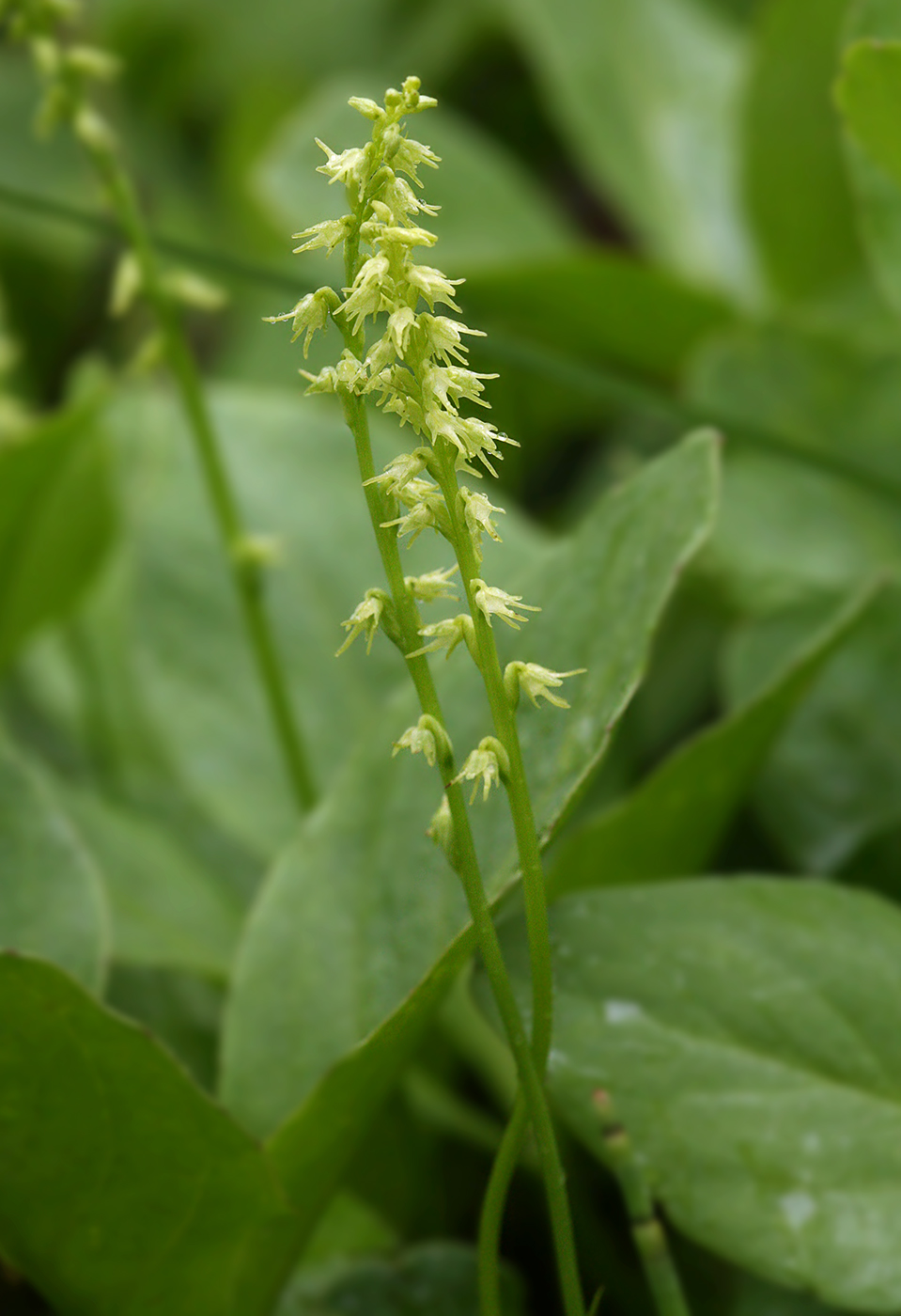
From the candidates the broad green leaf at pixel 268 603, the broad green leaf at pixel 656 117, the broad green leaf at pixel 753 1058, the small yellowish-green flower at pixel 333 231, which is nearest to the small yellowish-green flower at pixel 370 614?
the small yellowish-green flower at pixel 333 231

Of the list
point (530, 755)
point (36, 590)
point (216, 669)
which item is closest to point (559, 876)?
point (530, 755)

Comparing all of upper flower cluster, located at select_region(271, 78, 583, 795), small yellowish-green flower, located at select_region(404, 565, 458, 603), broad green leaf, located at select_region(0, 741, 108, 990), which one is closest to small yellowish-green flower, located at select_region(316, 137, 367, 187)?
upper flower cluster, located at select_region(271, 78, 583, 795)

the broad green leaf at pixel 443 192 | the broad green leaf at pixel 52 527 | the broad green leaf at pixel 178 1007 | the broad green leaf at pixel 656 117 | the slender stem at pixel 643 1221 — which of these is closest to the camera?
the slender stem at pixel 643 1221

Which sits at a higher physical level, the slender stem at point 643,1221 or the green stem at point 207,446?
the green stem at point 207,446

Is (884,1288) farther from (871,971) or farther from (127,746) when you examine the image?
(127,746)

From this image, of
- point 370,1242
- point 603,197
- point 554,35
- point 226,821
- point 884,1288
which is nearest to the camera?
point 884,1288

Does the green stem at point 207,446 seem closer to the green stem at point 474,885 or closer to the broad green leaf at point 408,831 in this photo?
the broad green leaf at point 408,831

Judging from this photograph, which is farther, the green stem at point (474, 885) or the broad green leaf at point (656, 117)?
the broad green leaf at point (656, 117)
